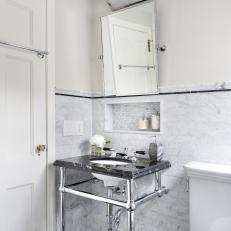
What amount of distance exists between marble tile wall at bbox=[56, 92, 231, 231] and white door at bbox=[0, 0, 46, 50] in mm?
498

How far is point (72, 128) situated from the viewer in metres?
A: 1.98

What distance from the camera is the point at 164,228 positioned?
1.69 meters

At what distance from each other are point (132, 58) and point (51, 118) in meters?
0.79

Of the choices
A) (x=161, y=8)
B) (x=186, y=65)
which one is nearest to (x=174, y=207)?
(x=186, y=65)

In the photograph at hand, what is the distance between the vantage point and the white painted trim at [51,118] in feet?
5.90

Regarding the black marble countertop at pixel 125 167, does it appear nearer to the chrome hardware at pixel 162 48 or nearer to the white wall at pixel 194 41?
the white wall at pixel 194 41

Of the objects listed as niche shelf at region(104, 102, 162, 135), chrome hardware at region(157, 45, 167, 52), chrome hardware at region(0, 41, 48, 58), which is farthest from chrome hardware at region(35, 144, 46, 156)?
chrome hardware at region(157, 45, 167, 52)

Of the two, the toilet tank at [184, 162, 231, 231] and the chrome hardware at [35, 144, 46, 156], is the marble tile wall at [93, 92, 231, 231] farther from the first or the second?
the chrome hardware at [35, 144, 46, 156]

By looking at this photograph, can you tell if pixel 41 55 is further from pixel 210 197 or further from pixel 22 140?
pixel 210 197

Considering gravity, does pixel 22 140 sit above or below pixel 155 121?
below

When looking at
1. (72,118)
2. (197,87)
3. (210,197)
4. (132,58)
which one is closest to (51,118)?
(72,118)

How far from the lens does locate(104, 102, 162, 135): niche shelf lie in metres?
1.86

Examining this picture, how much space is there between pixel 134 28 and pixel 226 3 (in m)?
0.66

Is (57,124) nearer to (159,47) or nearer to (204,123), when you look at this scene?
(159,47)
